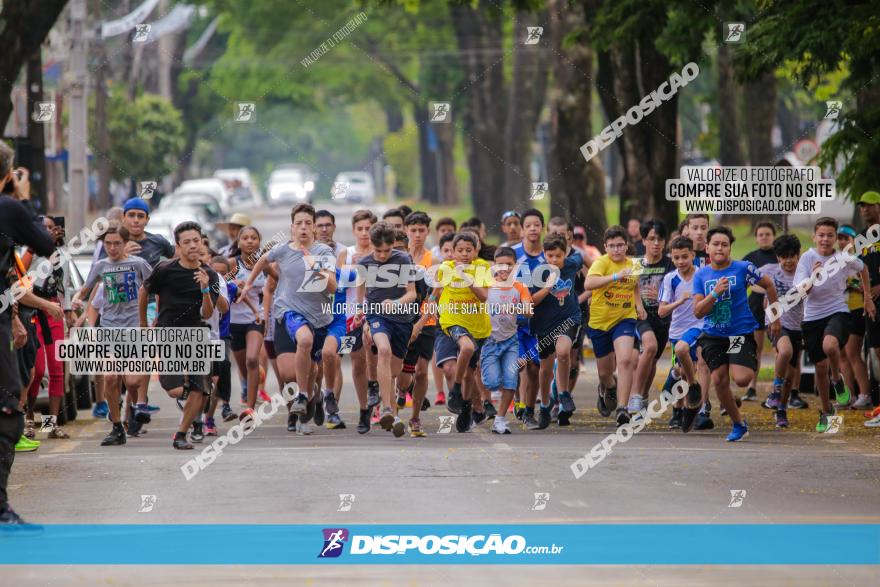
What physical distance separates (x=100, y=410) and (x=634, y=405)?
17.8 ft

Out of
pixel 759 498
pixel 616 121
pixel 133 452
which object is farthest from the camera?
pixel 616 121

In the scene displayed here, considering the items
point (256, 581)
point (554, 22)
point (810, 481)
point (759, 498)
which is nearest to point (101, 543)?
point (256, 581)

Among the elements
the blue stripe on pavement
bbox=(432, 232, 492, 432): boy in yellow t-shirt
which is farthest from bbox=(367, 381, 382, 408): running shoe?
the blue stripe on pavement

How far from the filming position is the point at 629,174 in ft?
83.5

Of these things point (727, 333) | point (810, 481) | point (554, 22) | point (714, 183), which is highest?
point (554, 22)

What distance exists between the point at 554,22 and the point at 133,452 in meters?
18.7

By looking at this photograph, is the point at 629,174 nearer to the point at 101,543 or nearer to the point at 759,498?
the point at 759,498

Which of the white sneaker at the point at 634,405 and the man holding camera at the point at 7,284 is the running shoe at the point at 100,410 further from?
the man holding camera at the point at 7,284

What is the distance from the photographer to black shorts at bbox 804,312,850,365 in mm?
15031

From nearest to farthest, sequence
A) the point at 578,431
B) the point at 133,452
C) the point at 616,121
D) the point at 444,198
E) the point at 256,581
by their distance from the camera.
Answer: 1. the point at 256,581
2. the point at 133,452
3. the point at 578,431
4. the point at 616,121
5. the point at 444,198

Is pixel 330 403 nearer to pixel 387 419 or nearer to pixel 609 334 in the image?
pixel 387 419

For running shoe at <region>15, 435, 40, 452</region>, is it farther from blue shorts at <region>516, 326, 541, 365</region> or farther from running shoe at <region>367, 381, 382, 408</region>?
blue shorts at <region>516, 326, 541, 365</region>

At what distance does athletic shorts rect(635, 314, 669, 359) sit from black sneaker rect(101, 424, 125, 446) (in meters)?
4.58

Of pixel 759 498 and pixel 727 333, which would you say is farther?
pixel 727 333
